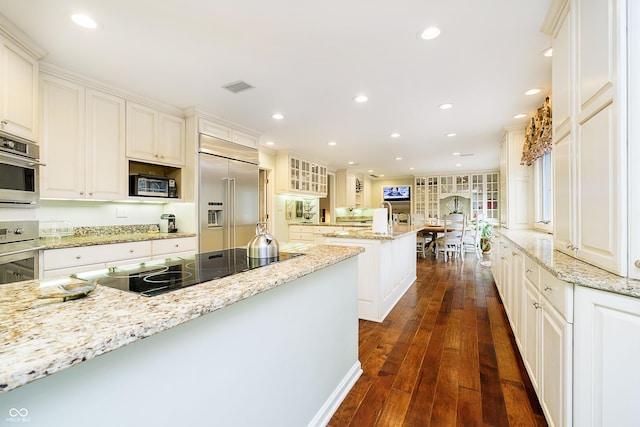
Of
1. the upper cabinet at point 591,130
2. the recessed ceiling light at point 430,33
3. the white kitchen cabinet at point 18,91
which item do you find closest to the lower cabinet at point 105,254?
the white kitchen cabinet at point 18,91

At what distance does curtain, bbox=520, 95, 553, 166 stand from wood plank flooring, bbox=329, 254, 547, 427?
184 cm

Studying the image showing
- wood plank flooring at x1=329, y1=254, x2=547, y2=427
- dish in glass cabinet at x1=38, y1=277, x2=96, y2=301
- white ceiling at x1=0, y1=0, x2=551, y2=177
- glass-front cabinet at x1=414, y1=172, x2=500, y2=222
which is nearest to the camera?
dish in glass cabinet at x1=38, y1=277, x2=96, y2=301

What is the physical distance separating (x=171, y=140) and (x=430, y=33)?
3.00 meters

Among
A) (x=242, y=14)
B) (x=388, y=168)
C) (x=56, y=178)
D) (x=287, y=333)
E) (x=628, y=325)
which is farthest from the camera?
(x=388, y=168)

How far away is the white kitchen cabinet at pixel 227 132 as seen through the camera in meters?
3.54

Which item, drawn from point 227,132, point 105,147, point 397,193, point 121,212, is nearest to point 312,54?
point 227,132

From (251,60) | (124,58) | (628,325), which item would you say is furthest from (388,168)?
(628,325)

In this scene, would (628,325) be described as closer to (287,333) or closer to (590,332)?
(590,332)

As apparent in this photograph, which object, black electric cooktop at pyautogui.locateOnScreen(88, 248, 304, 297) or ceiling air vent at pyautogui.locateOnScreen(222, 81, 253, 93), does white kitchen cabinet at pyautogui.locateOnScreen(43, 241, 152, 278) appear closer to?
black electric cooktop at pyautogui.locateOnScreen(88, 248, 304, 297)

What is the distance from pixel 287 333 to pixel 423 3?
79.9 inches

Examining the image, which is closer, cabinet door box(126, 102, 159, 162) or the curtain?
the curtain

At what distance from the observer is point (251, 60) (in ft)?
7.60

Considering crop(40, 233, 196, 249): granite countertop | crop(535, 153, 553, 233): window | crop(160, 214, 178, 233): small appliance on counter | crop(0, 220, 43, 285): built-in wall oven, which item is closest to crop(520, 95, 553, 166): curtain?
crop(535, 153, 553, 233): window

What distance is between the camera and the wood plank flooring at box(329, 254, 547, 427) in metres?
1.58
